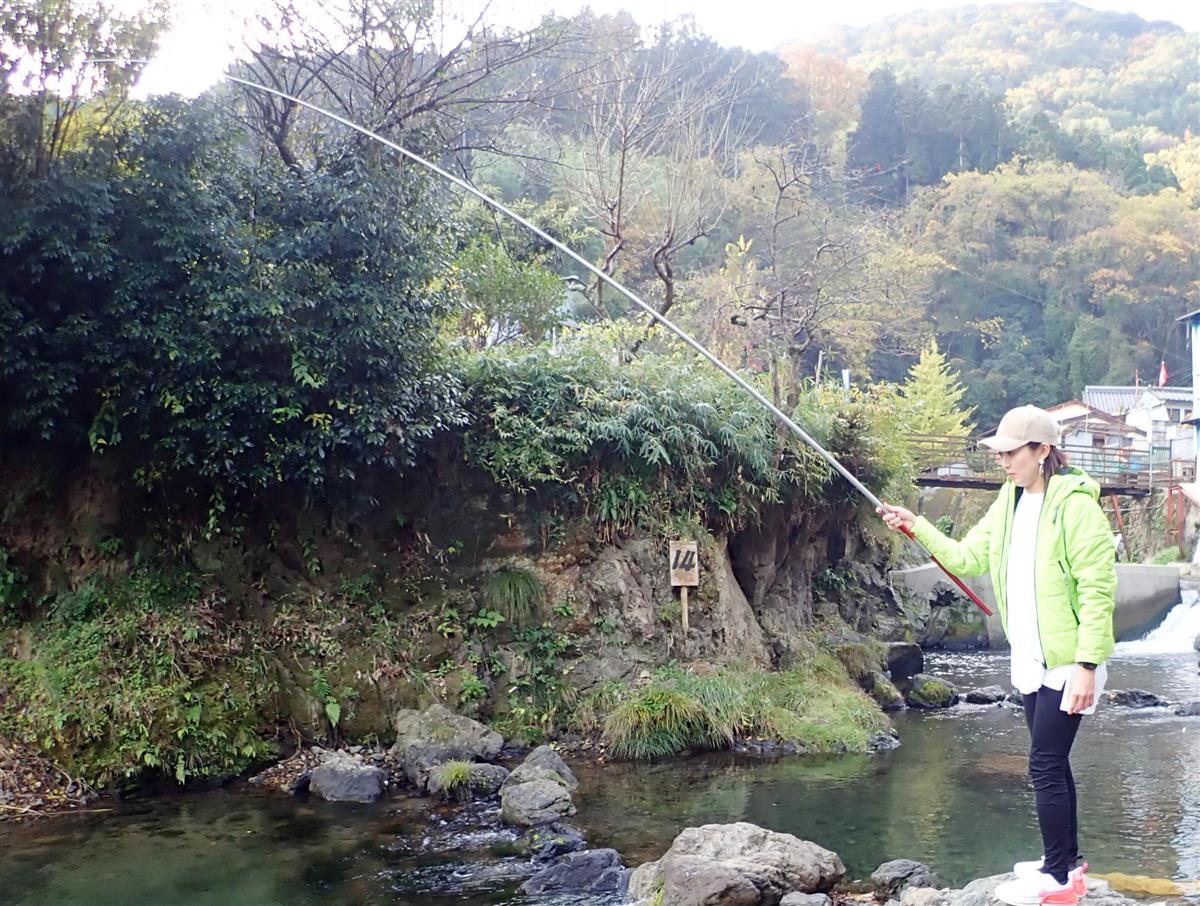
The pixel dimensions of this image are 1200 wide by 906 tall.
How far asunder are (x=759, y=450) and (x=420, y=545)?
407cm

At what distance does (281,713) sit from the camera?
1029 centimetres

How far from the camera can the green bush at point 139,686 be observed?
912cm

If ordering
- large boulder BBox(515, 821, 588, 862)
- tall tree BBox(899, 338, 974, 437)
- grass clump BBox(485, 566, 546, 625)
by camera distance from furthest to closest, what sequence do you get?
tall tree BBox(899, 338, 974, 437) → grass clump BBox(485, 566, 546, 625) → large boulder BBox(515, 821, 588, 862)

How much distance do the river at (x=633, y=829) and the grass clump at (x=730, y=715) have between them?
0.32m

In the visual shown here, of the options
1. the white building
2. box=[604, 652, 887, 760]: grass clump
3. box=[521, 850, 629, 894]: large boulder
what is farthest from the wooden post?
the white building

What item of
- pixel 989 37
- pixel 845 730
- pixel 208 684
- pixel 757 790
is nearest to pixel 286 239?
pixel 208 684

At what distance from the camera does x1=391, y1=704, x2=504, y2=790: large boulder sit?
371 inches

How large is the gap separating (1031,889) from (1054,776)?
528 millimetres

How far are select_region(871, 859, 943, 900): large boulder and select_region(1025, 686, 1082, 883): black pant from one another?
6.76 ft

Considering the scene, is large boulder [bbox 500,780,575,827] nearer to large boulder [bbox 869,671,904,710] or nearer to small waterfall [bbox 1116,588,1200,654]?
large boulder [bbox 869,671,904,710]

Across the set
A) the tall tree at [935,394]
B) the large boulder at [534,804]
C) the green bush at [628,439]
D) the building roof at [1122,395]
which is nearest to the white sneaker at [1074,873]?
the large boulder at [534,804]

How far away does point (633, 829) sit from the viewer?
8.08 m

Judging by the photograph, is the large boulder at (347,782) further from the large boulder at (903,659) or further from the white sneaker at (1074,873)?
the large boulder at (903,659)

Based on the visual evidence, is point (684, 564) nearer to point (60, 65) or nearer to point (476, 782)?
point (476, 782)
